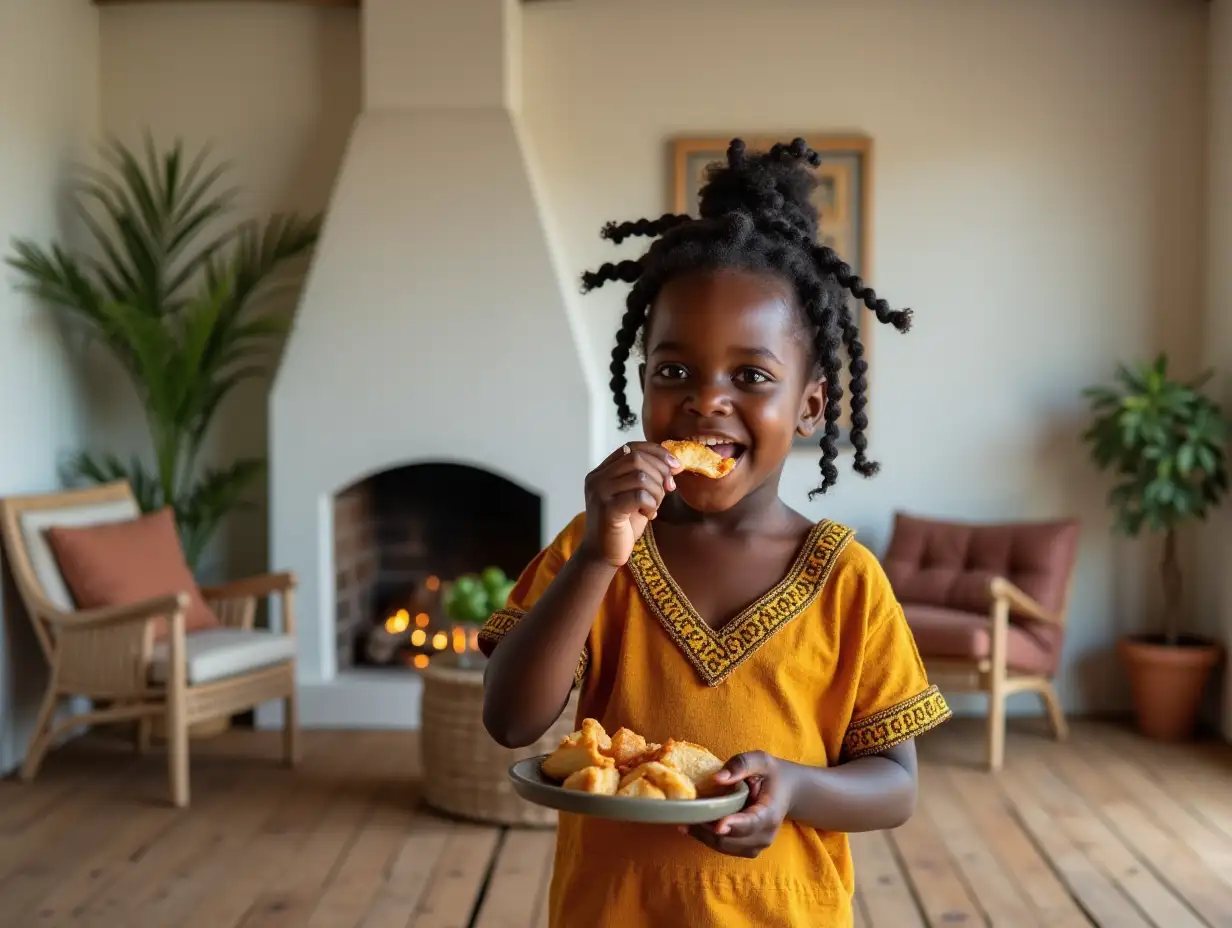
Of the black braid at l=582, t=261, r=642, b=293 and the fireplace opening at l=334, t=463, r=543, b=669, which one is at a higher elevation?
the black braid at l=582, t=261, r=642, b=293

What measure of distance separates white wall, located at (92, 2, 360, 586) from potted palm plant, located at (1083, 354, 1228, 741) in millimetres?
3104

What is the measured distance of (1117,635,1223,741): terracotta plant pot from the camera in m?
4.83

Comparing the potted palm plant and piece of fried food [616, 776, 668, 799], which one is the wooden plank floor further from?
piece of fried food [616, 776, 668, 799]

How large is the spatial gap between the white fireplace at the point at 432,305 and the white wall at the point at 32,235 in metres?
0.82

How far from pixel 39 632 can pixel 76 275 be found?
126 cm

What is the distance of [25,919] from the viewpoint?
10.1 ft

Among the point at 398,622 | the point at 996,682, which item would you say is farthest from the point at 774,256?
the point at 398,622

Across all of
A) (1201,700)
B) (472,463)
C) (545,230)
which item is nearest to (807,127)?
(545,230)

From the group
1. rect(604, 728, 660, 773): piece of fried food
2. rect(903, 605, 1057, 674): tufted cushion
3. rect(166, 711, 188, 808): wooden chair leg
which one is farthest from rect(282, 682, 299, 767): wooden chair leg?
rect(604, 728, 660, 773): piece of fried food

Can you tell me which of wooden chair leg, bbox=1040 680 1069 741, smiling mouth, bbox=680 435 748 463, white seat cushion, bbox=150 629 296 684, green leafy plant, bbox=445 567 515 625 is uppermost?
smiling mouth, bbox=680 435 748 463

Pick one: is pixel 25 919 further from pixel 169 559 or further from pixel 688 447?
pixel 688 447

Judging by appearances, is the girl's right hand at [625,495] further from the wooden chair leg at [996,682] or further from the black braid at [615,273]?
the wooden chair leg at [996,682]

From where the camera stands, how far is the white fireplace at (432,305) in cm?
491

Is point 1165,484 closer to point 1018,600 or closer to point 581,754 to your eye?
point 1018,600
